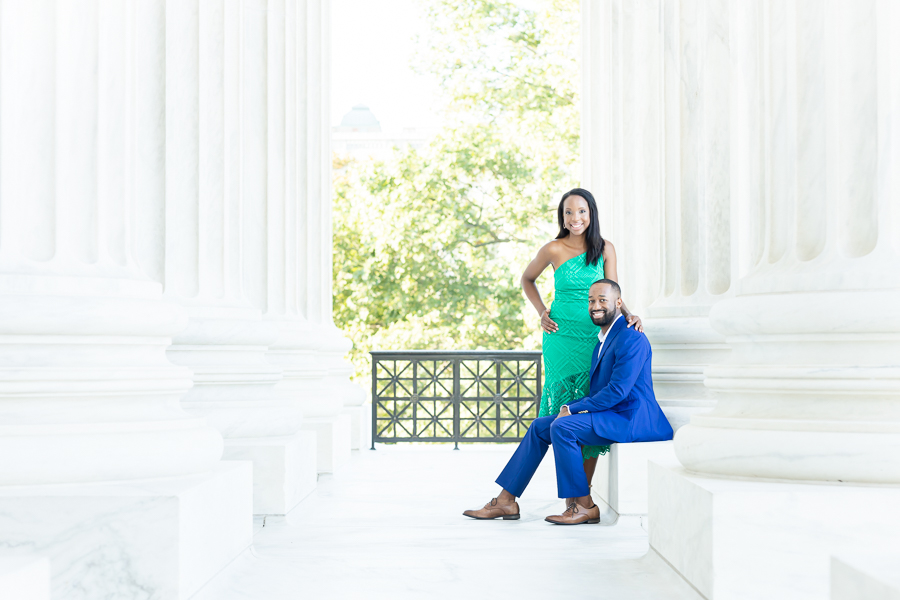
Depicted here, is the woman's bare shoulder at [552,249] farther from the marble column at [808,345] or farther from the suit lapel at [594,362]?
the marble column at [808,345]

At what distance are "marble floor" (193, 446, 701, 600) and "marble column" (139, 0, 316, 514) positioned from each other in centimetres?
115

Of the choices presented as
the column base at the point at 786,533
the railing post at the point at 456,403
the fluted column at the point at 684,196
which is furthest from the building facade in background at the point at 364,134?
the column base at the point at 786,533

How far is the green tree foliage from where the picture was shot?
50.8 m

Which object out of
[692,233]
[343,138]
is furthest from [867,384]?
[343,138]

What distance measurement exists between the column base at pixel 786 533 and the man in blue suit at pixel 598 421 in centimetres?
447

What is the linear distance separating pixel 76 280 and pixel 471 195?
146 ft

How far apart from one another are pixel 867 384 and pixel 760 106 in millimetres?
2946

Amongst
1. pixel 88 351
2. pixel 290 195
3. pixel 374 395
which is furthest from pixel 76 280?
pixel 374 395

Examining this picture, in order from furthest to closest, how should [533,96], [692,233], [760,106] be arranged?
[533,96], [692,233], [760,106]

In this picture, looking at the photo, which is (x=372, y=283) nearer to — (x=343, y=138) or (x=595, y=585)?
(x=343, y=138)

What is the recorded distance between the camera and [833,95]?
26.4 feet

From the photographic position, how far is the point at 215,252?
12492mm

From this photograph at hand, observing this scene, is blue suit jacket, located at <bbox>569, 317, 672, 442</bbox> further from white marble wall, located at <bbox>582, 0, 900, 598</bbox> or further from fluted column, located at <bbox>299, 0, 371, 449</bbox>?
fluted column, located at <bbox>299, 0, 371, 449</bbox>

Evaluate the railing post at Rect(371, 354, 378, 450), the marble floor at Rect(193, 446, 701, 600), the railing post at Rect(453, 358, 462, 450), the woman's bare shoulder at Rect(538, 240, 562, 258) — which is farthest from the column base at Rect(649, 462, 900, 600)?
the railing post at Rect(371, 354, 378, 450)
